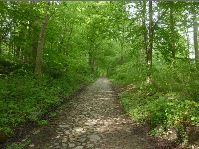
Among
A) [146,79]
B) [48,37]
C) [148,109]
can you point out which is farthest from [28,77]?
[148,109]

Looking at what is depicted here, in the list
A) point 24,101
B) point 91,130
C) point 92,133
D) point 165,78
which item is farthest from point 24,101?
point 165,78

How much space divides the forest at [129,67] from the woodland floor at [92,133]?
484 millimetres

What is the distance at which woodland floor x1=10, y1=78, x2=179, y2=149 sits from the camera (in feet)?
26.4

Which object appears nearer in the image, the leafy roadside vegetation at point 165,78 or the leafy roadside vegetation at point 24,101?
the leafy roadside vegetation at point 165,78

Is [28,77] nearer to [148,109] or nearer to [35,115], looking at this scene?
[35,115]

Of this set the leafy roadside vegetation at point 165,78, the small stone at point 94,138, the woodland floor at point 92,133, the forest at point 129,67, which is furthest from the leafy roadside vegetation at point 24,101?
the leafy roadside vegetation at point 165,78

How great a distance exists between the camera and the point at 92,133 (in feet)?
30.4

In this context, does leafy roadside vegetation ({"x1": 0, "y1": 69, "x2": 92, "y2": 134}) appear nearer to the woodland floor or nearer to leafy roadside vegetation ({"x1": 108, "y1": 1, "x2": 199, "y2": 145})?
the woodland floor

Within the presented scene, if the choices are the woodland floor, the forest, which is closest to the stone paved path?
the woodland floor

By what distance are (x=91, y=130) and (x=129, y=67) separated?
37.7 ft

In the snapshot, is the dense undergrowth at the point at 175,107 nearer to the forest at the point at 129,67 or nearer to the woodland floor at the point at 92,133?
the forest at the point at 129,67

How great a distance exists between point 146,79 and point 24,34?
10.2 meters

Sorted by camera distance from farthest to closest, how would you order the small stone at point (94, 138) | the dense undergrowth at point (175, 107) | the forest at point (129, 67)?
the forest at point (129, 67) → the small stone at point (94, 138) → the dense undergrowth at point (175, 107)

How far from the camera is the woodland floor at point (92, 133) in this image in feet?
26.4
